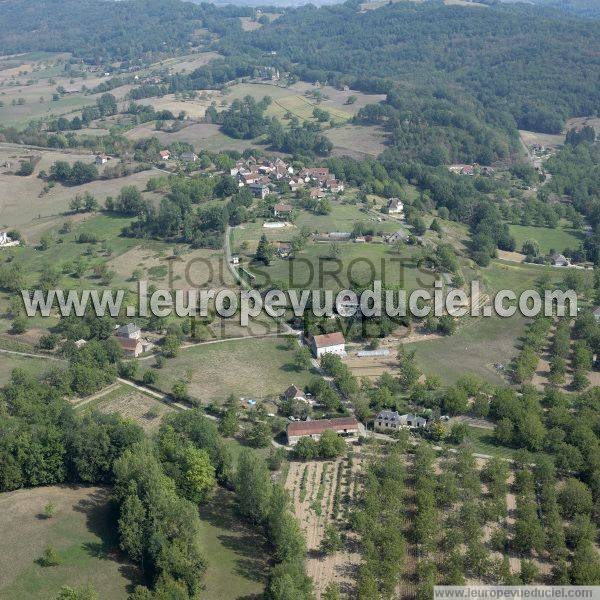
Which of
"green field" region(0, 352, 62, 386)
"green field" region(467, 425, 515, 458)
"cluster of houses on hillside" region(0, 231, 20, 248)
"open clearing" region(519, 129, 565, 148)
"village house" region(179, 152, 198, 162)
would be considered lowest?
"green field" region(467, 425, 515, 458)

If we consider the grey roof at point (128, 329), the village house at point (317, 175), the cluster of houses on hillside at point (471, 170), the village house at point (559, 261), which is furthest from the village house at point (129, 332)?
the cluster of houses on hillside at point (471, 170)

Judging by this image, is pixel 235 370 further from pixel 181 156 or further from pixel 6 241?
pixel 181 156

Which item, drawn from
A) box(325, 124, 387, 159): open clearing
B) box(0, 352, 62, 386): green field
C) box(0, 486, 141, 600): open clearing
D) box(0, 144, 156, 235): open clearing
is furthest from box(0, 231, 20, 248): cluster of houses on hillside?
box(325, 124, 387, 159): open clearing

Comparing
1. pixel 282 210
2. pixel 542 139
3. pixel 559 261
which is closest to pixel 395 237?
pixel 282 210

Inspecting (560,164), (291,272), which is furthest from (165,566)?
(560,164)

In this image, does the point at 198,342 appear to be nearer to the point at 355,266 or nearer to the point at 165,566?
the point at 355,266

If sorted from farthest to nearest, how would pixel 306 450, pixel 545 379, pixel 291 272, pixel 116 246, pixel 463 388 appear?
pixel 116 246 → pixel 291 272 → pixel 545 379 → pixel 463 388 → pixel 306 450

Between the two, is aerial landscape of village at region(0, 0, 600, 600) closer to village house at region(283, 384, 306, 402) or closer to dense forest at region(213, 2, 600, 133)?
village house at region(283, 384, 306, 402)
